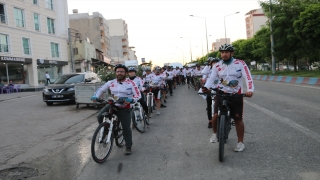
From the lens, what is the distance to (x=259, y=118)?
8.80 meters

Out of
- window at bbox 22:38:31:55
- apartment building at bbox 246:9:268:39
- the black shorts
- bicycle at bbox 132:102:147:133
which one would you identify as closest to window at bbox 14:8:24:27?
window at bbox 22:38:31:55

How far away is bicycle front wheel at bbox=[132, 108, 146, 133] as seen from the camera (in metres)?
7.80

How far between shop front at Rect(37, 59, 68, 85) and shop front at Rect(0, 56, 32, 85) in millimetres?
2008

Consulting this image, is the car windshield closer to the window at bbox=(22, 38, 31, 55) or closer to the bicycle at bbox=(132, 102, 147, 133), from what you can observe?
the bicycle at bbox=(132, 102, 147, 133)

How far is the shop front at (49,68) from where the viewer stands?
122 ft

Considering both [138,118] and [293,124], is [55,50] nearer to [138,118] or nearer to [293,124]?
[138,118]

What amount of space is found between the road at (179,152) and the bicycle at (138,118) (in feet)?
0.61

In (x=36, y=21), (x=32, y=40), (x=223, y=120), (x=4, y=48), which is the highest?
(x=36, y=21)

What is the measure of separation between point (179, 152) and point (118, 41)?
320 feet

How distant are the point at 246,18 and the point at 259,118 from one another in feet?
430

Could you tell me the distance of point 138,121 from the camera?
25.8 ft

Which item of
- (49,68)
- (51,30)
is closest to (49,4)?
(51,30)

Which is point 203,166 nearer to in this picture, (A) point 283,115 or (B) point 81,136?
(B) point 81,136

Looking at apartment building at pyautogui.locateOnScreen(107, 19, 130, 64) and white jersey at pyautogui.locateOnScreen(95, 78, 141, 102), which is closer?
white jersey at pyautogui.locateOnScreen(95, 78, 141, 102)
